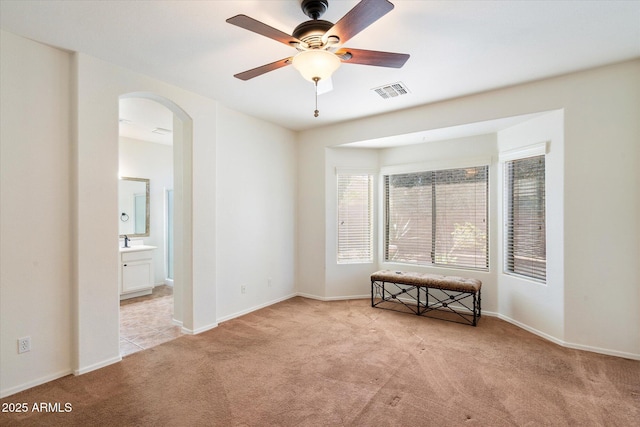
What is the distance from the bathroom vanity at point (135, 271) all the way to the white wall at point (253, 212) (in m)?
2.15

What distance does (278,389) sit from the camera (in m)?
2.46

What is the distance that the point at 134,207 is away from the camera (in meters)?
5.74

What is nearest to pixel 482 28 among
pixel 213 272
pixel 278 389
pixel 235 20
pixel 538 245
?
pixel 235 20

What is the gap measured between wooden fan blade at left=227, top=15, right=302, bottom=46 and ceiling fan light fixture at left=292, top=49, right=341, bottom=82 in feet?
0.35

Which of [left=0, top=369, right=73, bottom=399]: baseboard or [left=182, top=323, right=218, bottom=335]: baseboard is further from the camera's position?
[left=182, top=323, right=218, bottom=335]: baseboard

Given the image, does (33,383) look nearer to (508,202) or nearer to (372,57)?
(372,57)

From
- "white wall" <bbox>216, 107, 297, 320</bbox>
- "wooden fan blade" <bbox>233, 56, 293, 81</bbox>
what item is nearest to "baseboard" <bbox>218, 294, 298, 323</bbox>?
"white wall" <bbox>216, 107, 297, 320</bbox>

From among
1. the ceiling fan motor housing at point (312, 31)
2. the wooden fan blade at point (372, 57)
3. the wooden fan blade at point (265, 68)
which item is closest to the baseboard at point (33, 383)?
the wooden fan blade at point (265, 68)

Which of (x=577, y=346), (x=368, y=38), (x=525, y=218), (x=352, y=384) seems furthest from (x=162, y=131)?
(x=577, y=346)

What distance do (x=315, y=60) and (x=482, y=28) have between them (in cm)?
140

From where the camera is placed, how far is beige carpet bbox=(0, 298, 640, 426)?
2.12 m

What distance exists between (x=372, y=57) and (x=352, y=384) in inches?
98.9

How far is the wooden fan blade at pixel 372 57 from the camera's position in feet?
6.63

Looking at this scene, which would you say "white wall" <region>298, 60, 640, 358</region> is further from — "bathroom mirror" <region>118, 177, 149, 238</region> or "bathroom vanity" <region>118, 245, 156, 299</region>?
"bathroom mirror" <region>118, 177, 149, 238</region>
